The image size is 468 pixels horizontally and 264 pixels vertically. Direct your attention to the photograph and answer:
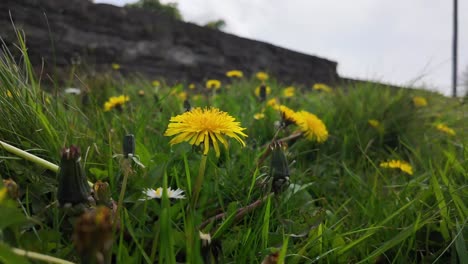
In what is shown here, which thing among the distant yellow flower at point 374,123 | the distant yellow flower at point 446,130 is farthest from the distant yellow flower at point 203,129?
the distant yellow flower at point 446,130

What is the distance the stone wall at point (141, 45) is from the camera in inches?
122

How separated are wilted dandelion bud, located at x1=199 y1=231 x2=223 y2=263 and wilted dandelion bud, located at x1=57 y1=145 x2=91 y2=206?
171 millimetres

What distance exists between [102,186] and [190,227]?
16 cm

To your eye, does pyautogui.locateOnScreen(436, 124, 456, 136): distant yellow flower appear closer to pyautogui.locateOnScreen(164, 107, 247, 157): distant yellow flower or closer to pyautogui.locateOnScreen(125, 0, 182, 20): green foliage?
pyautogui.locateOnScreen(164, 107, 247, 157): distant yellow flower

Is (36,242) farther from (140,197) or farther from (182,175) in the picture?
(182,175)

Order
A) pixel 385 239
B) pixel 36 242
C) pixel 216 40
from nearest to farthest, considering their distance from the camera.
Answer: pixel 36 242 < pixel 385 239 < pixel 216 40

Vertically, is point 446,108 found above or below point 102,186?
above

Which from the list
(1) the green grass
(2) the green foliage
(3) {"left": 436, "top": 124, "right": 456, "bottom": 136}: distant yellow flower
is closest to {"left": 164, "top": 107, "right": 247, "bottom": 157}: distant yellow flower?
(1) the green grass

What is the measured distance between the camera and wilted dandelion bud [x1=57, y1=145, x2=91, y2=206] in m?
0.50

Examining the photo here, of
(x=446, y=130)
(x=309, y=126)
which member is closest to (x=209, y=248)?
(x=309, y=126)

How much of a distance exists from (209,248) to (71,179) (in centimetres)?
20

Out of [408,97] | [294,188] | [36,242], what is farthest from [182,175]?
[408,97]

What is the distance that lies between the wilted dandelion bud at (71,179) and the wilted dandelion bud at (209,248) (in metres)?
0.17

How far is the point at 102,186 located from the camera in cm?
62
